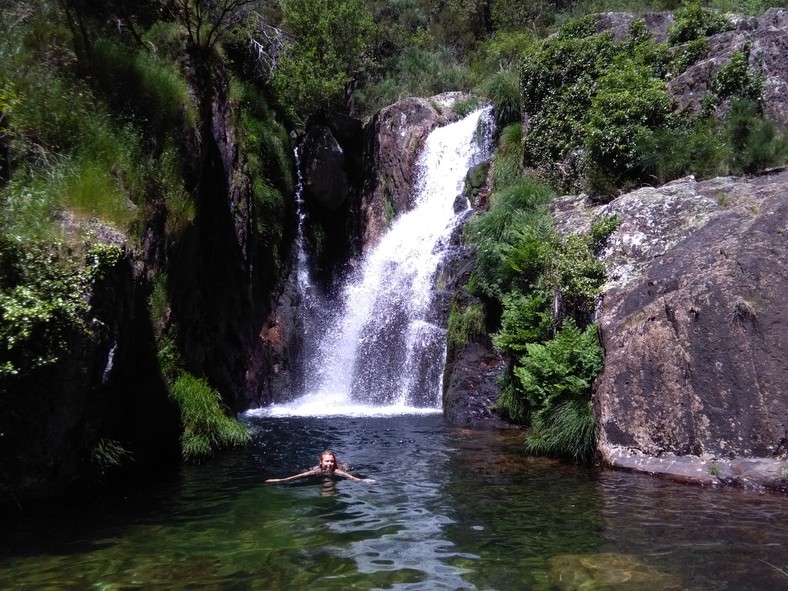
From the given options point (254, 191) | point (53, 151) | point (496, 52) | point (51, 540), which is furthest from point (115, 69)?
point (496, 52)

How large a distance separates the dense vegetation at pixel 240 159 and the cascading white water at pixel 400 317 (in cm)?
221

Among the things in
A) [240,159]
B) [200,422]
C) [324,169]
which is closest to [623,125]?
[240,159]

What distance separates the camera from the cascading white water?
50.0ft

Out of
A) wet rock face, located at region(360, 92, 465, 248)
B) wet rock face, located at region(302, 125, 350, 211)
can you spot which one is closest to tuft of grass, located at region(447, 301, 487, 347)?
wet rock face, located at region(360, 92, 465, 248)

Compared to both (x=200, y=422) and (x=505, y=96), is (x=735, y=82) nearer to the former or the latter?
(x=505, y=96)

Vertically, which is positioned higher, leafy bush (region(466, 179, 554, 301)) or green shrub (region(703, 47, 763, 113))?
Result: green shrub (region(703, 47, 763, 113))

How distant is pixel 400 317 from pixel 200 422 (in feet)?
25.8

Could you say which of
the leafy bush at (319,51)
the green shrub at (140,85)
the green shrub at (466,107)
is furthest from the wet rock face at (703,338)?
the leafy bush at (319,51)

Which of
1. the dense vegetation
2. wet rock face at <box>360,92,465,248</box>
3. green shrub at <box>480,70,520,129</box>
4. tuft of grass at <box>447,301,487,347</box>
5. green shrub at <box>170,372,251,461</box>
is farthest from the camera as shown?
wet rock face at <box>360,92,465,248</box>

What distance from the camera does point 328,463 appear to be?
27.0 ft

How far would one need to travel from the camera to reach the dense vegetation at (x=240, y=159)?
718cm

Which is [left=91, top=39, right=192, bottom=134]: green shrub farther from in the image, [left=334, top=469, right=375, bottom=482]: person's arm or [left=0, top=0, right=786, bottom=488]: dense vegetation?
[left=334, top=469, right=375, bottom=482]: person's arm

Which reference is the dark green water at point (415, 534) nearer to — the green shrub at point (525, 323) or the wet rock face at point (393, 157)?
the green shrub at point (525, 323)

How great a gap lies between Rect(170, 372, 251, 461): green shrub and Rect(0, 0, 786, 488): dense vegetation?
0.03 m
